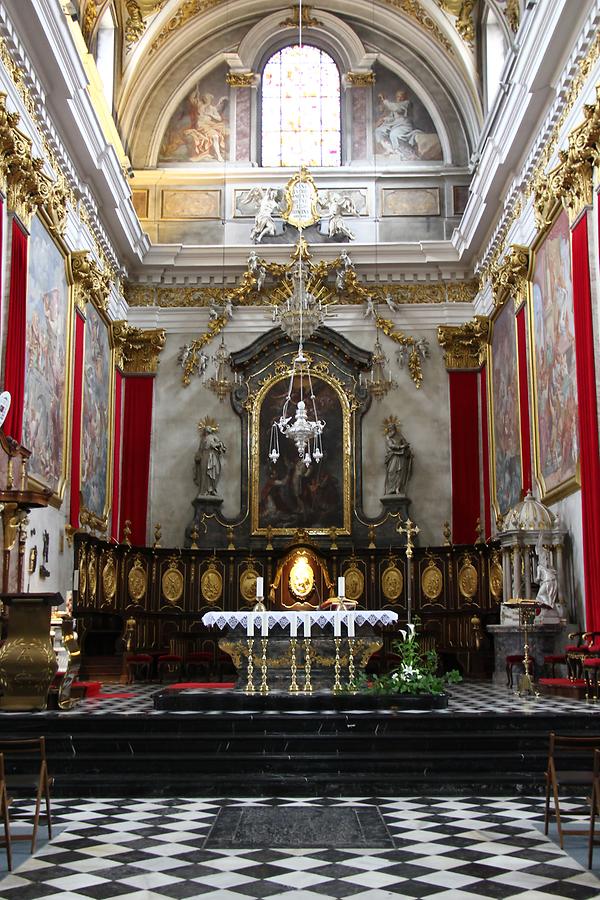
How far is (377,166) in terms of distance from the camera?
22.7 metres

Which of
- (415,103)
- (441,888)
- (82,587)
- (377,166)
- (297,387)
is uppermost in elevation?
(415,103)

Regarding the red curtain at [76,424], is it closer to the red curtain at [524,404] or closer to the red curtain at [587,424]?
the red curtain at [524,404]

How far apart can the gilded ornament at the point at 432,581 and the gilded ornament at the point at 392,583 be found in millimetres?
448

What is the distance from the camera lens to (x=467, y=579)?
64.1 feet

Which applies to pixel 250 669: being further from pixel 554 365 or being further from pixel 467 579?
pixel 467 579

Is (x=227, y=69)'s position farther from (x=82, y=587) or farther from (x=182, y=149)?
(x=82, y=587)

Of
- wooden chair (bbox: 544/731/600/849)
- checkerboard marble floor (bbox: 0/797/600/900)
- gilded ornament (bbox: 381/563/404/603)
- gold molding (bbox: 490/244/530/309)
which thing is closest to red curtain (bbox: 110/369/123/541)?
gilded ornament (bbox: 381/563/404/603)

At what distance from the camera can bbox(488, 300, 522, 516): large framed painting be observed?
18172 mm

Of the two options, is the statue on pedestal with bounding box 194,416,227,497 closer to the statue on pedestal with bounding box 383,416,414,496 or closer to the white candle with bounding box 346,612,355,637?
the statue on pedestal with bounding box 383,416,414,496

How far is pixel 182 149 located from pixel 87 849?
1856cm

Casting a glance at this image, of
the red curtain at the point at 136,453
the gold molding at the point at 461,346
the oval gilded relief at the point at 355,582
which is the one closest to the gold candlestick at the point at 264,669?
the oval gilded relief at the point at 355,582

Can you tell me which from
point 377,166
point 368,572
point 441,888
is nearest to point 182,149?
point 377,166

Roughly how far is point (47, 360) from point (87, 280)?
9.10 ft

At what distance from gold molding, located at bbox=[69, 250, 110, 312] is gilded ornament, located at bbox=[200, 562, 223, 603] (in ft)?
18.0
